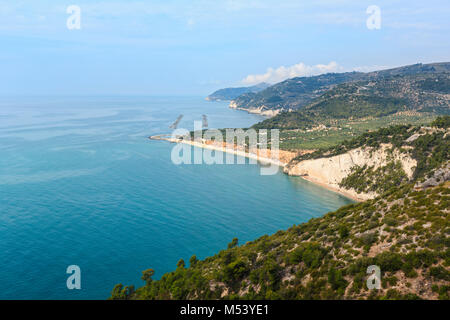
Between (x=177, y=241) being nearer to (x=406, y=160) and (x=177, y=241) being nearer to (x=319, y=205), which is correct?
(x=319, y=205)

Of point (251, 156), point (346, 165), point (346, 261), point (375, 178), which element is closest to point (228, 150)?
point (251, 156)

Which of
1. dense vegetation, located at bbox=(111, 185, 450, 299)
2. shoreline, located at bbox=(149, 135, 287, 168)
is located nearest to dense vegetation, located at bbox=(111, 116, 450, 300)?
dense vegetation, located at bbox=(111, 185, 450, 299)

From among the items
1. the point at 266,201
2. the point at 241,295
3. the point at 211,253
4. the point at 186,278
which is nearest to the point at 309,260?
the point at 241,295

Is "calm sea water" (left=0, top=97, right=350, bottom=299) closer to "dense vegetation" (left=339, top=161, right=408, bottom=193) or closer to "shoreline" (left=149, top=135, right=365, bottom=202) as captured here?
"shoreline" (left=149, top=135, right=365, bottom=202)

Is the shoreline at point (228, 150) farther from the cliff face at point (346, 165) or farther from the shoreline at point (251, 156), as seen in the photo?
the cliff face at point (346, 165)

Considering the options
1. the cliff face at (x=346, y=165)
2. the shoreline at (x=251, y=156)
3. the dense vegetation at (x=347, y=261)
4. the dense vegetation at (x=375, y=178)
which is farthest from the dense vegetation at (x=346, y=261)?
the shoreline at (x=251, y=156)
